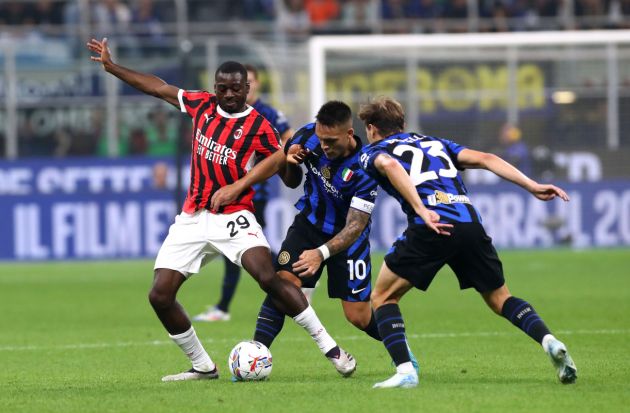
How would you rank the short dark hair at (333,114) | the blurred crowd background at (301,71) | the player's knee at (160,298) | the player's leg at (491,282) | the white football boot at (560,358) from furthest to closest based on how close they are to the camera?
1. the blurred crowd background at (301,71)
2. the player's knee at (160,298)
3. the short dark hair at (333,114)
4. the player's leg at (491,282)
5. the white football boot at (560,358)

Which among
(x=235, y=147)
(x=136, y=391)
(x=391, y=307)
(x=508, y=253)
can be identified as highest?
(x=235, y=147)

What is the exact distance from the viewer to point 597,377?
8.22 metres

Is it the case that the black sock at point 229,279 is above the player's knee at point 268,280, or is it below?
below

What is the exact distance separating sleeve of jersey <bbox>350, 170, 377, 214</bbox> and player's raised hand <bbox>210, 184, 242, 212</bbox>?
2.61ft

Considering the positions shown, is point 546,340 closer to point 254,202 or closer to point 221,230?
point 221,230

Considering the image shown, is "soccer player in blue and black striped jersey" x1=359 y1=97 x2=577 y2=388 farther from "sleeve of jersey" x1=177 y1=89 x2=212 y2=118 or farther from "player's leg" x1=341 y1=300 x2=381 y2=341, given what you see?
"sleeve of jersey" x1=177 y1=89 x2=212 y2=118

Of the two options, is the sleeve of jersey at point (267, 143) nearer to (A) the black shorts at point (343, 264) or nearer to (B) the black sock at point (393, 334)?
(A) the black shorts at point (343, 264)

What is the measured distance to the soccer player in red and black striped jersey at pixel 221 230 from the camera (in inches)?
331

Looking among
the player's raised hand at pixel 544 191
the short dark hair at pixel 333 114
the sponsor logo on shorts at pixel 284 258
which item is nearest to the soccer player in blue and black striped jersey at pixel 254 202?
the sponsor logo on shorts at pixel 284 258

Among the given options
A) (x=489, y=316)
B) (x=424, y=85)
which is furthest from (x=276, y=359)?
(x=424, y=85)

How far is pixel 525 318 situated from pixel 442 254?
0.67m

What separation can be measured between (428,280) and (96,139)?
55.8ft

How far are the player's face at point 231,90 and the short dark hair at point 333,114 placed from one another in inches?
25.2

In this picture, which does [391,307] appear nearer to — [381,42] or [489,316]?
[489,316]
